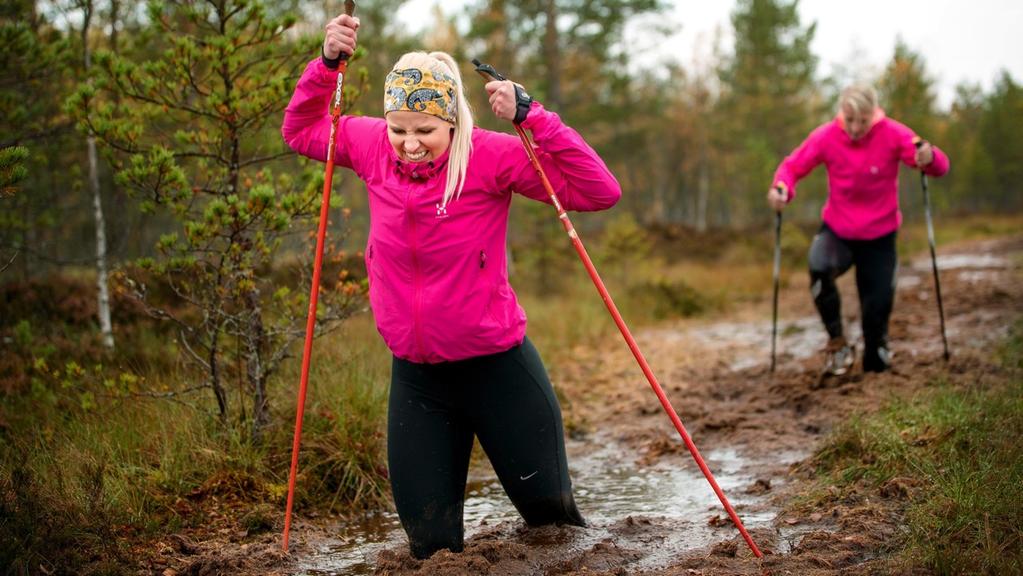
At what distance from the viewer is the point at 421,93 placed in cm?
384

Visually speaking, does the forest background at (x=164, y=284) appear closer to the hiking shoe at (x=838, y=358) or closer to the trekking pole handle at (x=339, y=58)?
the trekking pole handle at (x=339, y=58)

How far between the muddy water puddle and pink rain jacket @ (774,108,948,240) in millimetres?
2466

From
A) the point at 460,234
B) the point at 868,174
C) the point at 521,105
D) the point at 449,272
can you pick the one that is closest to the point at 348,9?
the point at 521,105

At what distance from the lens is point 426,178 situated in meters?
3.88

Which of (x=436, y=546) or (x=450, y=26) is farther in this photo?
(x=450, y=26)

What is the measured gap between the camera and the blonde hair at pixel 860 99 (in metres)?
7.53

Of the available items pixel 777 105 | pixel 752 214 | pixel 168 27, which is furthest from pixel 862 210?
pixel 752 214

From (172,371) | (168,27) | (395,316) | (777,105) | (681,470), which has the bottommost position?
(681,470)

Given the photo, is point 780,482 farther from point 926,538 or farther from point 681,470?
point 926,538

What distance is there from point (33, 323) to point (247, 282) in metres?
4.94

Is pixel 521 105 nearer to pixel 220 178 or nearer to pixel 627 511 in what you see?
pixel 220 178

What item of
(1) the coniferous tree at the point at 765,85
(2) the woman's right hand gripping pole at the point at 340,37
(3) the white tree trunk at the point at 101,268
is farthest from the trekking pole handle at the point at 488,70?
(1) the coniferous tree at the point at 765,85

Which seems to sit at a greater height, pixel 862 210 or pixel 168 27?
pixel 168 27

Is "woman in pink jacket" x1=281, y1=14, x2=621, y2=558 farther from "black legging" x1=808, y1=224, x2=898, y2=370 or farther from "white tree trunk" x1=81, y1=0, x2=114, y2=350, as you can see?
"white tree trunk" x1=81, y1=0, x2=114, y2=350
